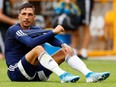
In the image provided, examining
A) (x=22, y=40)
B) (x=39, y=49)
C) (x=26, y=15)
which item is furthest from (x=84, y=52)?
(x=39, y=49)

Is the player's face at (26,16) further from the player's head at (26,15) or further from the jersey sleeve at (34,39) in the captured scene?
the jersey sleeve at (34,39)

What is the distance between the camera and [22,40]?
29.3ft

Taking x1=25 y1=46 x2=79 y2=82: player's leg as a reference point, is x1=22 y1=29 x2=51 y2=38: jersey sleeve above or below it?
above

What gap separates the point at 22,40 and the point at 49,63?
58 cm

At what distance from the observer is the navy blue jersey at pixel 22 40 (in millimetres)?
8844

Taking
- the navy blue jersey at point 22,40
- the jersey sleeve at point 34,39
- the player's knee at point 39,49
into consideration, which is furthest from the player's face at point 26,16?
the player's knee at point 39,49

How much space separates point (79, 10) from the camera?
55.7 ft

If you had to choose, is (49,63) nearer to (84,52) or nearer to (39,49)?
(39,49)

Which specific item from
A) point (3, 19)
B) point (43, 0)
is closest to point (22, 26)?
point (3, 19)

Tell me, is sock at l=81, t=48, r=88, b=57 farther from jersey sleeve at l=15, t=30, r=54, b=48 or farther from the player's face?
jersey sleeve at l=15, t=30, r=54, b=48

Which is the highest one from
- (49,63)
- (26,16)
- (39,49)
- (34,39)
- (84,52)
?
(26,16)

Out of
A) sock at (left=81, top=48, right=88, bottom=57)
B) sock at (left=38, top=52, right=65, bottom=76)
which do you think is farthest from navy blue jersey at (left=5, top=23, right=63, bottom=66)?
sock at (left=81, top=48, right=88, bottom=57)

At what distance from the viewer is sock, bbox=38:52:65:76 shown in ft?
28.3

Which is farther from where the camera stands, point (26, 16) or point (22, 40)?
point (26, 16)
